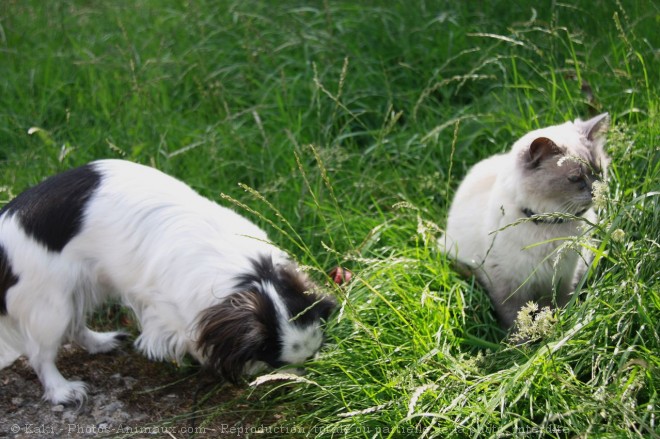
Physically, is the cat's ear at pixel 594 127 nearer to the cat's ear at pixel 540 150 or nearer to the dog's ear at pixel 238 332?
the cat's ear at pixel 540 150

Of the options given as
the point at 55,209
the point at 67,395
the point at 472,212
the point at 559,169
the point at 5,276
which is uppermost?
the point at 55,209

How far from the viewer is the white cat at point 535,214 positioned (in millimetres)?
3732

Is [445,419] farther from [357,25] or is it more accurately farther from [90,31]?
[90,31]

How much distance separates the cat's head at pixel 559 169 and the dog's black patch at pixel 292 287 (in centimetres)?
100

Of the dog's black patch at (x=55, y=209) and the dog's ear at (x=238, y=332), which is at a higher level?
the dog's black patch at (x=55, y=209)

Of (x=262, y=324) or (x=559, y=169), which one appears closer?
(x=262, y=324)

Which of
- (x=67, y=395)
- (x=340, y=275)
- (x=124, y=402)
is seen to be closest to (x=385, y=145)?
(x=340, y=275)

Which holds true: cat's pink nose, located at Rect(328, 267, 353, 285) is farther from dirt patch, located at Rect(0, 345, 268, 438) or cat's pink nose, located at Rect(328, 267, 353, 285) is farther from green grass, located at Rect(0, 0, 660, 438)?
dirt patch, located at Rect(0, 345, 268, 438)

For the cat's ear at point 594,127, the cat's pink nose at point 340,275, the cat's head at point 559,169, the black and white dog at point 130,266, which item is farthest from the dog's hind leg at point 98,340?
the cat's ear at point 594,127

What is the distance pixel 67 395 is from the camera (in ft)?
12.8

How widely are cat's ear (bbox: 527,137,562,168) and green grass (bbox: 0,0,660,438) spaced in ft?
1.09

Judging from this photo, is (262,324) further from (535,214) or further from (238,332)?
(535,214)

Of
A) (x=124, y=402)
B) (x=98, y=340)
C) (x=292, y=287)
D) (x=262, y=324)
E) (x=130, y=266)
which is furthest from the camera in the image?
(x=98, y=340)

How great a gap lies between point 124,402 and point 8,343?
60 cm
